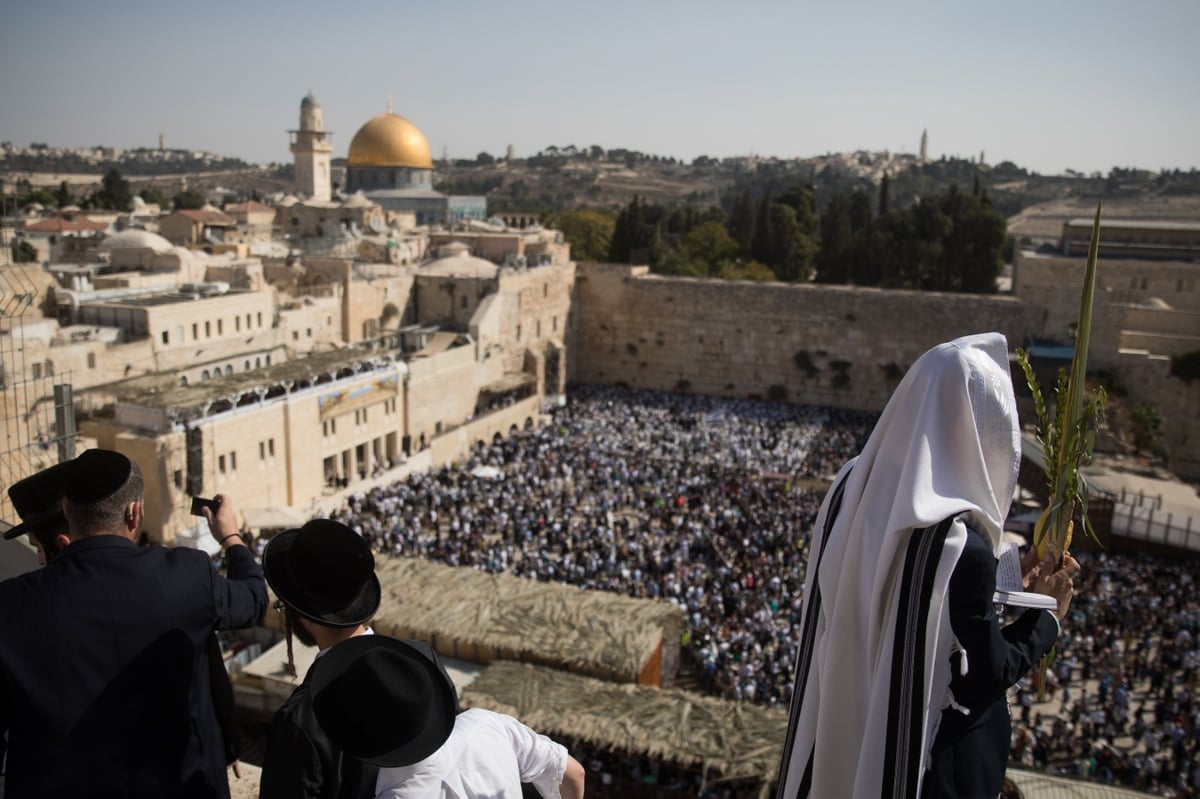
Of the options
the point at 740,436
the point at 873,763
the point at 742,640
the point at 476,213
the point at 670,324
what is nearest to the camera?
the point at 873,763

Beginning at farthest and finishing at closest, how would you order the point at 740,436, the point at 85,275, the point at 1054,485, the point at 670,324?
the point at 670,324, the point at 740,436, the point at 85,275, the point at 1054,485

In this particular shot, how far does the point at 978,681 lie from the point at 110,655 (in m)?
1.78

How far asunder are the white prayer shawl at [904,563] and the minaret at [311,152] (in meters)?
43.7

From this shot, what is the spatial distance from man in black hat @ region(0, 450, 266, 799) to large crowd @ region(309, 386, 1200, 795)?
254 inches

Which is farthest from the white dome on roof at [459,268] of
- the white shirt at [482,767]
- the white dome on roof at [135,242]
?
the white shirt at [482,767]

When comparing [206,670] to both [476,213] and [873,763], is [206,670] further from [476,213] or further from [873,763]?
[476,213]

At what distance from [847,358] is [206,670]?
Result: 2497cm

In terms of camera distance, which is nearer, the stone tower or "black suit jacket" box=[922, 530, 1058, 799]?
"black suit jacket" box=[922, 530, 1058, 799]

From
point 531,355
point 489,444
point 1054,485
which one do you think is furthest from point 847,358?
point 1054,485

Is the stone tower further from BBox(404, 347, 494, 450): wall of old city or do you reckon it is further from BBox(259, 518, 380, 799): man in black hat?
BBox(259, 518, 380, 799): man in black hat

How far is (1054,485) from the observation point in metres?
2.14

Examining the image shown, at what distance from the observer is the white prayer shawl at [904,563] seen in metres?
1.71

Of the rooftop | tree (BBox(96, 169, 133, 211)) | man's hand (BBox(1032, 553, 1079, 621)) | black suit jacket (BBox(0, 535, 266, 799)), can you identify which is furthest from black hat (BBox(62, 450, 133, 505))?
tree (BBox(96, 169, 133, 211))

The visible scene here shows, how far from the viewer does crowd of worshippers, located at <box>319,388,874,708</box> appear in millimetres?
11156
